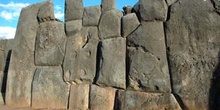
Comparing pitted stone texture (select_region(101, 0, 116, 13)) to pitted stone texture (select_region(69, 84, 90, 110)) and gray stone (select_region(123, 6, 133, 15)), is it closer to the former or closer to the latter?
gray stone (select_region(123, 6, 133, 15))

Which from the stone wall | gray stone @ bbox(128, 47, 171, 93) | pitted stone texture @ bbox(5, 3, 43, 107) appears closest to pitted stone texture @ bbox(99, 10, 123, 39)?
the stone wall

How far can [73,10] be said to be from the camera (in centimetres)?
584

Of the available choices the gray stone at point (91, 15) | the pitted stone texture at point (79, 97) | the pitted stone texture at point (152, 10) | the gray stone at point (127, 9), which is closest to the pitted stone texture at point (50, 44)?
the gray stone at point (91, 15)

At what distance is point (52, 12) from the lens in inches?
239

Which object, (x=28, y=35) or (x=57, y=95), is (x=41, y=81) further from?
(x=28, y=35)

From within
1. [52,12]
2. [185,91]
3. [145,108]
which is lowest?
[145,108]

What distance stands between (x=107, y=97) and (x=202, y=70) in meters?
1.69

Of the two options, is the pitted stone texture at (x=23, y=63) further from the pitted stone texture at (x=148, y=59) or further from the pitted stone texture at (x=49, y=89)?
the pitted stone texture at (x=148, y=59)

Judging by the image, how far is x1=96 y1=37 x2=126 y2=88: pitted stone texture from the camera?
16.9ft

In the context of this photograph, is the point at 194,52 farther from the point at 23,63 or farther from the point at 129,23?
the point at 23,63

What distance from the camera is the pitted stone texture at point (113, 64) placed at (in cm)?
516

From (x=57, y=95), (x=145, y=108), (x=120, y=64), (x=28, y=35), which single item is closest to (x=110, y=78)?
(x=120, y=64)

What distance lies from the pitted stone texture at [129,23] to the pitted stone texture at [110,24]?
0.11 meters

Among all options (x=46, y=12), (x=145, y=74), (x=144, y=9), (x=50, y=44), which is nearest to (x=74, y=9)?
(x=46, y=12)
